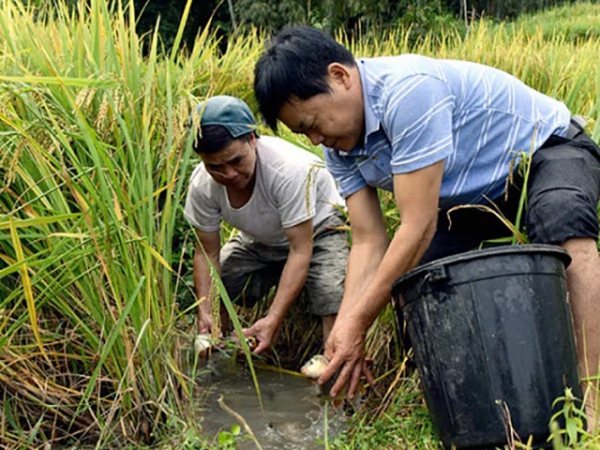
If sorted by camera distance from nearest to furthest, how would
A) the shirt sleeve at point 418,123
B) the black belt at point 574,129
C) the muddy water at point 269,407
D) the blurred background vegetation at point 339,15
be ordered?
the shirt sleeve at point 418,123
the black belt at point 574,129
the muddy water at point 269,407
the blurred background vegetation at point 339,15

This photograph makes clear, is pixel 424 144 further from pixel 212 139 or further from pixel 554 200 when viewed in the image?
pixel 212 139

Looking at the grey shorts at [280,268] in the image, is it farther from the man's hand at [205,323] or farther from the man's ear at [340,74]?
the man's ear at [340,74]

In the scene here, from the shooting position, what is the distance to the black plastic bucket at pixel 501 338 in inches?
78.1

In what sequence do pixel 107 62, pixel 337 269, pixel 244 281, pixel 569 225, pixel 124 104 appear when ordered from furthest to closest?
pixel 244 281 → pixel 337 269 → pixel 107 62 → pixel 124 104 → pixel 569 225

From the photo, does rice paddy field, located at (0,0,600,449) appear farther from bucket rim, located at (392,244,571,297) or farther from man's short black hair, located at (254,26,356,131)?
bucket rim, located at (392,244,571,297)

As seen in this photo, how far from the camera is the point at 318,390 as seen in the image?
3035mm

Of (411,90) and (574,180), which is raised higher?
(411,90)

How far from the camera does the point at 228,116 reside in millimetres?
3004

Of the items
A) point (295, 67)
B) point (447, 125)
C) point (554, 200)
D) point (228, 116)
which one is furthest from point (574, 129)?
point (228, 116)

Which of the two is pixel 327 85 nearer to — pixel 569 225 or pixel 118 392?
pixel 569 225

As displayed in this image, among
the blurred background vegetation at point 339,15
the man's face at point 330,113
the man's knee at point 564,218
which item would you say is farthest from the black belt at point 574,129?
the blurred background vegetation at point 339,15

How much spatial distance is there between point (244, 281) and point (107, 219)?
1.54 m

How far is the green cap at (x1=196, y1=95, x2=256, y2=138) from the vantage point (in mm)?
2979

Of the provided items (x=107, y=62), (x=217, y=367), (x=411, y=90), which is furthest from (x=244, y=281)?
(x=411, y=90)
